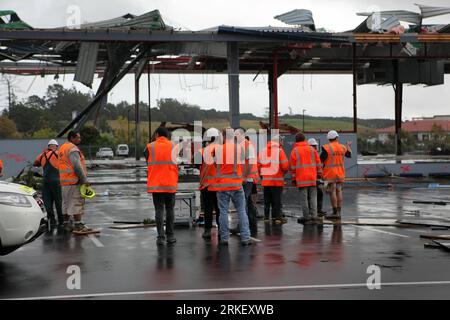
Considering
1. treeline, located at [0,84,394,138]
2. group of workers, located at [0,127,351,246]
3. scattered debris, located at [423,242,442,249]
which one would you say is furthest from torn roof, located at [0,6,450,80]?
scattered debris, located at [423,242,442,249]

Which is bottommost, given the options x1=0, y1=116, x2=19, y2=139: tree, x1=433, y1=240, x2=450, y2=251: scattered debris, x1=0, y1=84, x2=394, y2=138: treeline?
x1=433, y1=240, x2=450, y2=251: scattered debris

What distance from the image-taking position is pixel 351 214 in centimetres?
1666

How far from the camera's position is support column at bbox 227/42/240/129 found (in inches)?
1394

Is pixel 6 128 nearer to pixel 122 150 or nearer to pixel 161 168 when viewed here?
pixel 122 150

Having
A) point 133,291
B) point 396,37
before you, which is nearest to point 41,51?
point 396,37

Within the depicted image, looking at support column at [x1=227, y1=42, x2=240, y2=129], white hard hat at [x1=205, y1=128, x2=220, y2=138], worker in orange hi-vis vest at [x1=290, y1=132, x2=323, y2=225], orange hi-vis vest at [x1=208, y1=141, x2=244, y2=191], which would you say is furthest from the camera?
support column at [x1=227, y1=42, x2=240, y2=129]

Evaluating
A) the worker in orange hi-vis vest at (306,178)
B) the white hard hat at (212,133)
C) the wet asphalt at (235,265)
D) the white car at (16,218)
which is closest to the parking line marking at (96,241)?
the wet asphalt at (235,265)

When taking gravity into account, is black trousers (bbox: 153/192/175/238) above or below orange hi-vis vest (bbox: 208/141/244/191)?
below

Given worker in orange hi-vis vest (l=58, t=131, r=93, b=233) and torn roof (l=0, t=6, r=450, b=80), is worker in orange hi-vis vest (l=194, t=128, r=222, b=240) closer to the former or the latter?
worker in orange hi-vis vest (l=58, t=131, r=93, b=233)

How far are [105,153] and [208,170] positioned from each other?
176ft

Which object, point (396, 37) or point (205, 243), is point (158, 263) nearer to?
point (205, 243)

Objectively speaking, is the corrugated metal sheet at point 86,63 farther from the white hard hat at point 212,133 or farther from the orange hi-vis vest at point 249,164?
the white hard hat at point 212,133

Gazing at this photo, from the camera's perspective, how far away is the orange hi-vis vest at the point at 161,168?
11.6m

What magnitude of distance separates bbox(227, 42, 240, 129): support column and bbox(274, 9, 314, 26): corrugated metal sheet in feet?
8.98
